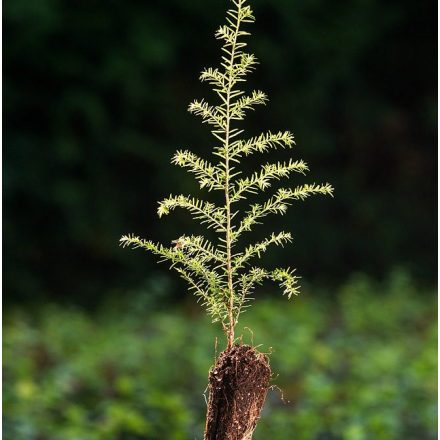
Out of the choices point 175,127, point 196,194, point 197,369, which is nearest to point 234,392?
point 197,369

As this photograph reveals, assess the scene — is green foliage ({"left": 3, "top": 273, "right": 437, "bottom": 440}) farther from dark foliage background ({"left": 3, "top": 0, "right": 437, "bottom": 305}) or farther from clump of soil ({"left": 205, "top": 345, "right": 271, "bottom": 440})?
clump of soil ({"left": 205, "top": 345, "right": 271, "bottom": 440})

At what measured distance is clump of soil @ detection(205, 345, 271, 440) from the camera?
1.91m

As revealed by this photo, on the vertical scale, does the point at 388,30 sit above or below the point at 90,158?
above

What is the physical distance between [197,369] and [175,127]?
430 cm

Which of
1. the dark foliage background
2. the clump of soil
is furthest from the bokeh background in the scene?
the clump of soil

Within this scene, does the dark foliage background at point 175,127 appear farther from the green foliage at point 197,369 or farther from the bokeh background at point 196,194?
the green foliage at point 197,369

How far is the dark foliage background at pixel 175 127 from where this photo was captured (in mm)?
8789

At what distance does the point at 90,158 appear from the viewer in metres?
9.23

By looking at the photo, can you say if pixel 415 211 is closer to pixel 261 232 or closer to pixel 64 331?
pixel 261 232

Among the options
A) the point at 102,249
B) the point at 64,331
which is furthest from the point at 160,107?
the point at 64,331

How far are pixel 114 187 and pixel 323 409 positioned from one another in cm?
497

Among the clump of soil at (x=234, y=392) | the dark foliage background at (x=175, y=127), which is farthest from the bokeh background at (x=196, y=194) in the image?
the clump of soil at (x=234, y=392)

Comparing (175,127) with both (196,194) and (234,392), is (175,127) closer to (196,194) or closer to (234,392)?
(196,194)

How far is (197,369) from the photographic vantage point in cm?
607
